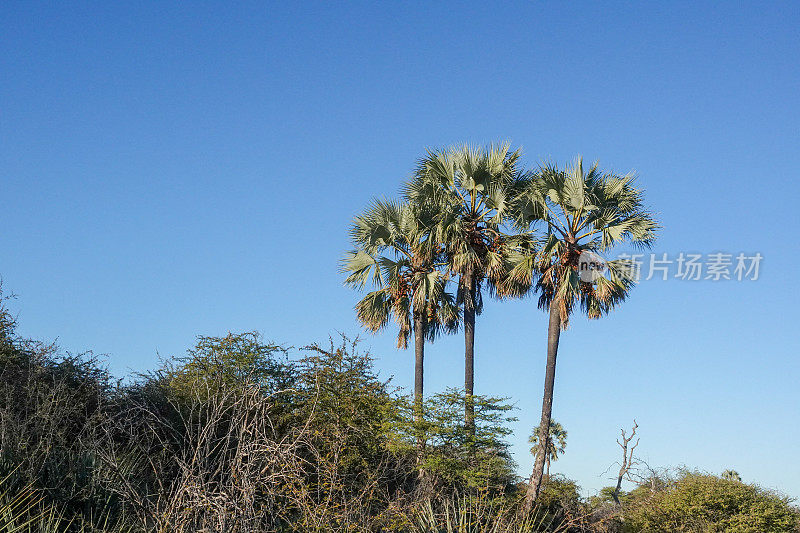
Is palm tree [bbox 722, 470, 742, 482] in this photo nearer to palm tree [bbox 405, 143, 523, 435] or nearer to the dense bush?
the dense bush

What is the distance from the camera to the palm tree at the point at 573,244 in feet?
68.7

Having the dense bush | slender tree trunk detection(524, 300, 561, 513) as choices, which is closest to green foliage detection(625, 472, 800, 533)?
the dense bush

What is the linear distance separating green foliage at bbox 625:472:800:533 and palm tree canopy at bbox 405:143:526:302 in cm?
849

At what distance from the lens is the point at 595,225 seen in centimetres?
2125

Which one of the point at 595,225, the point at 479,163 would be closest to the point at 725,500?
the point at 595,225

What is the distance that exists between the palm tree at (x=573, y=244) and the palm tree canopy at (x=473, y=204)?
0.65m

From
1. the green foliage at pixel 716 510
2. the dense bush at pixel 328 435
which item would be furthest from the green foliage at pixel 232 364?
the green foliage at pixel 716 510

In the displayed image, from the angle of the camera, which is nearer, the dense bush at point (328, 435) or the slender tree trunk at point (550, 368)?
the dense bush at point (328, 435)

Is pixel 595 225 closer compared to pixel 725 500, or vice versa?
pixel 595 225

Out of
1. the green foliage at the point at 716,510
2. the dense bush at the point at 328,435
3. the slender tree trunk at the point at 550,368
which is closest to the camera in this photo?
the dense bush at the point at 328,435

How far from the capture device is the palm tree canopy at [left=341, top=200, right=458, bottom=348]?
22250 millimetres

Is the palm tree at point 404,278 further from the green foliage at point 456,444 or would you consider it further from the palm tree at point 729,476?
the palm tree at point 729,476

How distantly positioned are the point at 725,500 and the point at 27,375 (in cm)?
1964

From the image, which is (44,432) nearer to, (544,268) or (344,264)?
(344,264)
